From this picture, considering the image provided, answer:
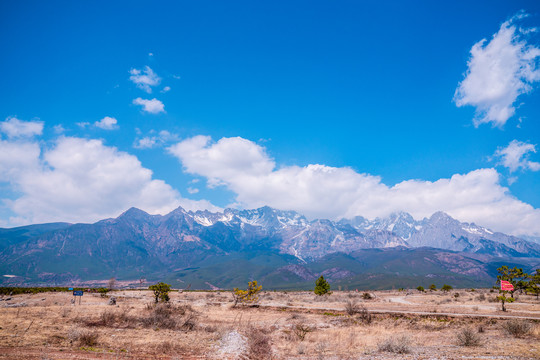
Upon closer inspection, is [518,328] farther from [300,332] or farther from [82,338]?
[82,338]

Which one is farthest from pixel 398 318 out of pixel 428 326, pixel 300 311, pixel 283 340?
pixel 283 340

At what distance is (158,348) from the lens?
18188mm

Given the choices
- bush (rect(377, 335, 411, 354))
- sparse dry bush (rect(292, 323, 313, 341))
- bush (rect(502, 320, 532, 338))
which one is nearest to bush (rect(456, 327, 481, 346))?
bush (rect(377, 335, 411, 354))

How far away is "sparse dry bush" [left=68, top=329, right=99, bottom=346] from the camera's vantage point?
1792 centimetres

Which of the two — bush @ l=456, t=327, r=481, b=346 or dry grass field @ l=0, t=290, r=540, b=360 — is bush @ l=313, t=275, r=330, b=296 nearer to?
dry grass field @ l=0, t=290, r=540, b=360

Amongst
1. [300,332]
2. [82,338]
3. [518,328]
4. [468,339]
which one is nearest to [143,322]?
[82,338]

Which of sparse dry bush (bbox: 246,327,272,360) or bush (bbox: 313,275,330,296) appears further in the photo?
bush (bbox: 313,275,330,296)

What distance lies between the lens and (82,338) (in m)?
18.0

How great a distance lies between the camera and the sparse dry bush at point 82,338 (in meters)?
17.9

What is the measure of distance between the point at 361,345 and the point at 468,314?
21182 millimetres

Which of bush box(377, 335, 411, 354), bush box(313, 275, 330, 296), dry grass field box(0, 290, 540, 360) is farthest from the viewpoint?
bush box(313, 275, 330, 296)

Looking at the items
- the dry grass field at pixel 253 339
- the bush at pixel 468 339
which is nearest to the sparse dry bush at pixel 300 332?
the dry grass field at pixel 253 339

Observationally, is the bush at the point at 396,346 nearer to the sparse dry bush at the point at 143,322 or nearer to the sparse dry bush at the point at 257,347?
the sparse dry bush at the point at 257,347

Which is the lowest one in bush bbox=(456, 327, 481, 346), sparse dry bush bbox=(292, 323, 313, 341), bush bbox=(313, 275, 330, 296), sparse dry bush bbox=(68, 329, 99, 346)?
bush bbox=(313, 275, 330, 296)
